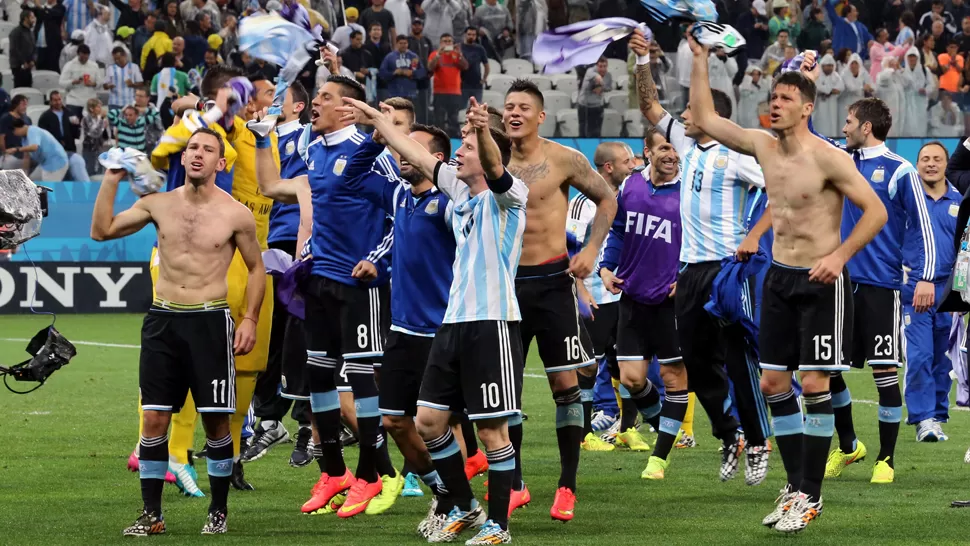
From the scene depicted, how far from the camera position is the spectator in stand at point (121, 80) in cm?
2322

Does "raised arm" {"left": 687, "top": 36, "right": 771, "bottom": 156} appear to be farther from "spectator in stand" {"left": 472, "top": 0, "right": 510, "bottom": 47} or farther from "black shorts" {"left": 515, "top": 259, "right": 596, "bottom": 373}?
"spectator in stand" {"left": 472, "top": 0, "right": 510, "bottom": 47}

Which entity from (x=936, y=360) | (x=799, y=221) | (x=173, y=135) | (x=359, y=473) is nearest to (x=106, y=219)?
(x=173, y=135)

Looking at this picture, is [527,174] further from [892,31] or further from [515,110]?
[892,31]

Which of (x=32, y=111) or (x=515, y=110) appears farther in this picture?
(x=32, y=111)

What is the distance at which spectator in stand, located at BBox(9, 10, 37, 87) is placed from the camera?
2488cm

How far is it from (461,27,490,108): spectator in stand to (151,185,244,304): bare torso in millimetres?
15355

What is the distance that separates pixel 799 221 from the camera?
7457mm

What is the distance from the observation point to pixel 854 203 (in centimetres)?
730

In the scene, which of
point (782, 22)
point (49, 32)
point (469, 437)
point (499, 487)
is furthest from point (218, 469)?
point (782, 22)

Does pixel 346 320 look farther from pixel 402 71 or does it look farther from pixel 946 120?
pixel 946 120

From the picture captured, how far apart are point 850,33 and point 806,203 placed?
20.5 m

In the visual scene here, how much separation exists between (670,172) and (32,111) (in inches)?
642

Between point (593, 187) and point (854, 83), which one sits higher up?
point (854, 83)

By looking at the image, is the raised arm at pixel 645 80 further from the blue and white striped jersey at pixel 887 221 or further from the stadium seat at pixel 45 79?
the stadium seat at pixel 45 79
